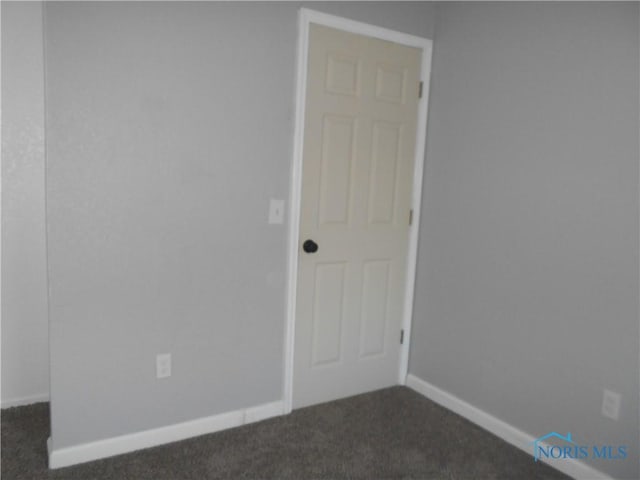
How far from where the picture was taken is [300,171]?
2578 millimetres

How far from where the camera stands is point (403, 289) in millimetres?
3076

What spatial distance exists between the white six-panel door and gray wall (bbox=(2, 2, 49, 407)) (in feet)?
4.45

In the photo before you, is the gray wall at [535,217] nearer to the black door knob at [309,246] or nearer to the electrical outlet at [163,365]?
the black door knob at [309,246]

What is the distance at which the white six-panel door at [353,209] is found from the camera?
104 inches

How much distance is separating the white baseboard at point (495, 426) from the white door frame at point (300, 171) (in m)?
0.19

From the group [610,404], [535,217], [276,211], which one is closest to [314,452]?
[276,211]

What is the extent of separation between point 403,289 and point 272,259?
94 cm

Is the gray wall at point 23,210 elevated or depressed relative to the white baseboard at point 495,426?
elevated

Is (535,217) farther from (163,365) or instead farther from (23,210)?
(23,210)

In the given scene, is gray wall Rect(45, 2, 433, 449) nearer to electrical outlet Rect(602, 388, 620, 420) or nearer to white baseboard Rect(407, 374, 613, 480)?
white baseboard Rect(407, 374, 613, 480)

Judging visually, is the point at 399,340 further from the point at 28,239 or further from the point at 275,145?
the point at 28,239

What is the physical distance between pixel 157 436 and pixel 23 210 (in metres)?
1.33

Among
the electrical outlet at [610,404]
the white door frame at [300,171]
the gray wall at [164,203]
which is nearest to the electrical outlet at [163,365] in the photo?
the gray wall at [164,203]

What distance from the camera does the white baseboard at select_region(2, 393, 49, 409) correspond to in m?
2.64
